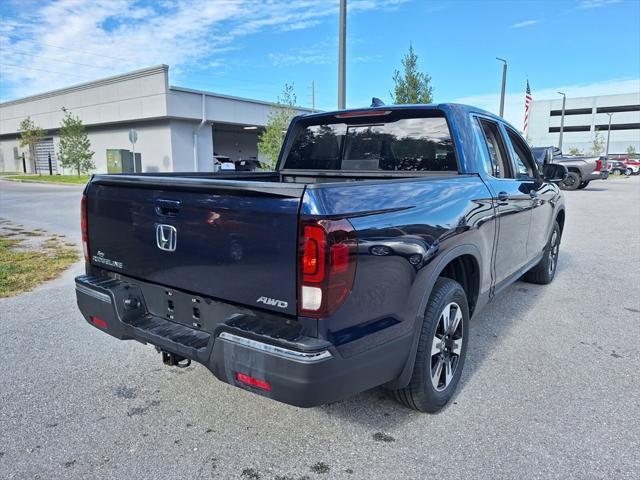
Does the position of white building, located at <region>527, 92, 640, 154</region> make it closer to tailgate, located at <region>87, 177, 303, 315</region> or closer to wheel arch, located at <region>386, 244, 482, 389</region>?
wheel arch, located at <region>386, 244, 482, 389</region>

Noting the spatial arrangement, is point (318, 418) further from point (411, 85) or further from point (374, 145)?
point (411, 85)

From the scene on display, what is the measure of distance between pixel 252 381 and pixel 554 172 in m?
4.19

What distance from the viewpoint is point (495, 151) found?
4.00 metres

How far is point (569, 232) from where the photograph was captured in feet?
32.9

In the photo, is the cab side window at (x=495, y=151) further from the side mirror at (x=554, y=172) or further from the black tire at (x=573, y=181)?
the black tire at (x=573, y=181)

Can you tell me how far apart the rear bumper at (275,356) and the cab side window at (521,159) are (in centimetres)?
271

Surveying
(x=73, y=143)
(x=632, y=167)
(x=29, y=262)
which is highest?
(x=73, y=143)

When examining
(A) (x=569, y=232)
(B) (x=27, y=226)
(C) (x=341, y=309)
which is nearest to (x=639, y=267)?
(A) (x=569, y=232)

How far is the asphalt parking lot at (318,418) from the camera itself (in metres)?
2.43

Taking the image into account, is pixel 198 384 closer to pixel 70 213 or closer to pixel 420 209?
pixel 420 209

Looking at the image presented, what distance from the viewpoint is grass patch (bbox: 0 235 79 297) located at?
5.63m

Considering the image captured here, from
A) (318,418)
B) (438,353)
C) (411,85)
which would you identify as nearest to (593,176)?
(411,85)

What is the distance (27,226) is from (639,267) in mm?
11599

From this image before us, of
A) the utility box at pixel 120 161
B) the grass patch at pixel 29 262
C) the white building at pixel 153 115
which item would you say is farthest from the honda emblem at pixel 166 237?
the white building at pixel 153 115
